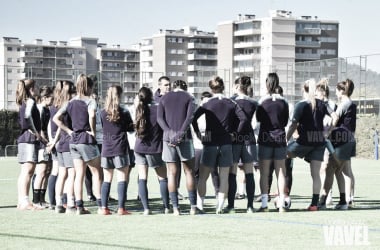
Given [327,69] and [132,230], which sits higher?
[327,69]

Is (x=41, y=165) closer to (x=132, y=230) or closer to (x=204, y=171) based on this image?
(x=204, y=171)

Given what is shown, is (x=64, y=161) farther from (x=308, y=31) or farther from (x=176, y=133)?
(x=308, y=31)

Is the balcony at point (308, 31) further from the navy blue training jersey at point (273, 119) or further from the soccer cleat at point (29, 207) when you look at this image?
the soccer cleat at point (29, 207)

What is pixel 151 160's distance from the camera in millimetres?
11914

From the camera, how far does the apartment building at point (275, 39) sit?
146 metres

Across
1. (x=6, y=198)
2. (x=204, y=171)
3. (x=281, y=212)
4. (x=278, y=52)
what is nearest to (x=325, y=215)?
(x=281, y=212)

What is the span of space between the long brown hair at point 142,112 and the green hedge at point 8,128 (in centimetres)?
3461

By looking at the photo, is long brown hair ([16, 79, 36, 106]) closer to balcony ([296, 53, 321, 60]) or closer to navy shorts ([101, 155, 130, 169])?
navy shorts ([101, 155, 130, 169])

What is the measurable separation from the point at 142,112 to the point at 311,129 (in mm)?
2675

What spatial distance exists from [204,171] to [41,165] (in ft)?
9.33

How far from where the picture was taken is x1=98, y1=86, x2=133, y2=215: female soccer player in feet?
38.7

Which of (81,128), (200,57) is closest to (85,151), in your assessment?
(81,128)

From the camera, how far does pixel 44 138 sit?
1281cm

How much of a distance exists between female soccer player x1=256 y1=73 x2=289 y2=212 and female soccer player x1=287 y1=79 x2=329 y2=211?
0.27 metres
